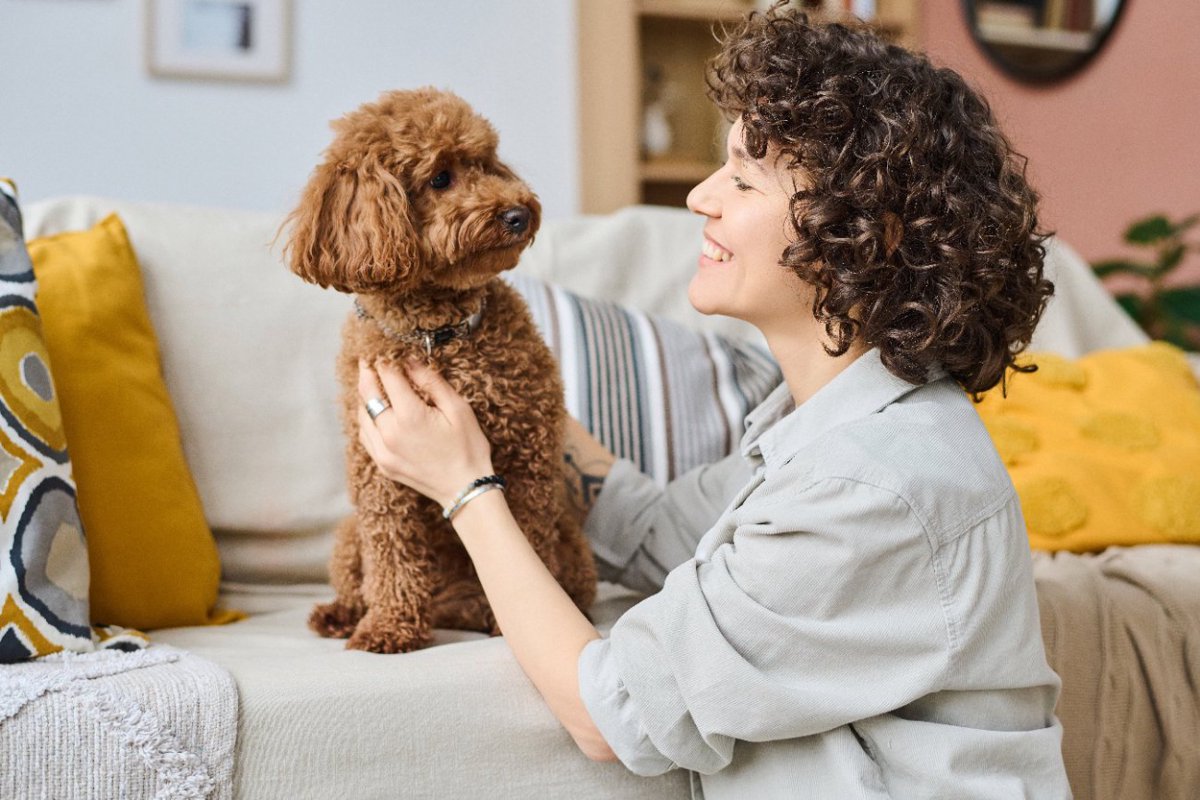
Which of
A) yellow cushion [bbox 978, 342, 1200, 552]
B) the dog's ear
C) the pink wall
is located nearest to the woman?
the dog's ear

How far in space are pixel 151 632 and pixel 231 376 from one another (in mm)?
459

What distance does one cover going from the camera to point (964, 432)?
1010 mm

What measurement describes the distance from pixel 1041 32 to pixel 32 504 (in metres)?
3.53

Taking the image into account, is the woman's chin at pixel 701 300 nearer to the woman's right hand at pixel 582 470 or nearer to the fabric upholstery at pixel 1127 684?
the woman's right hand at pixel 582 470

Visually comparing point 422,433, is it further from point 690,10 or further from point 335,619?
point 690,10

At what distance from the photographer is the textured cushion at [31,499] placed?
3.72 ft

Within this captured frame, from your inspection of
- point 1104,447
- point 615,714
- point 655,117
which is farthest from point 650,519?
point 655,117

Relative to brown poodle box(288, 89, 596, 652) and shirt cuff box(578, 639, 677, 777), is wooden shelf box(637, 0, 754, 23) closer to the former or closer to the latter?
brown poodle box(288, 89, 596, 652)

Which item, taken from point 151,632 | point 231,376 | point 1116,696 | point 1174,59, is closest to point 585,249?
point 231,376

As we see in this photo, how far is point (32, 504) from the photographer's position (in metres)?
1.18

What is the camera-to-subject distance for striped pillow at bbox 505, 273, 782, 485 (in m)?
1.76

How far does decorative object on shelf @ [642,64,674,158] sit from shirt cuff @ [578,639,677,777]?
253 centimetres

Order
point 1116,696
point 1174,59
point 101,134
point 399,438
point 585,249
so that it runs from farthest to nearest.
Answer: point 1174,59 → point 101,134 → point 585,249 → point 1116,696 → point 399,438

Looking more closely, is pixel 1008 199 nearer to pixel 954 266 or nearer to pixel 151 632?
pixel 954 266
